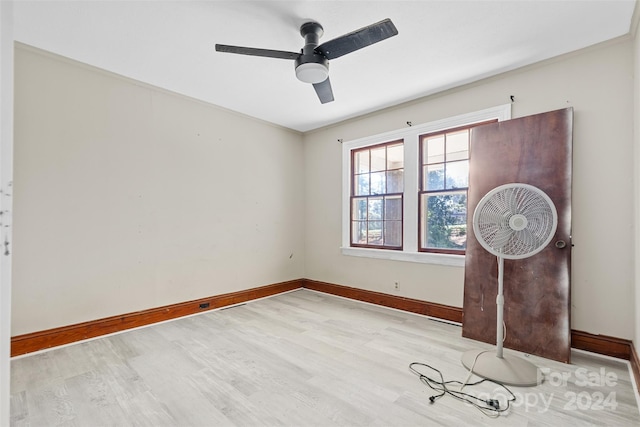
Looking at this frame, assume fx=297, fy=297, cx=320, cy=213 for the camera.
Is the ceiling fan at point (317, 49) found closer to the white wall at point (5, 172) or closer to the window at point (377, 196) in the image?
the white wall at point (5, 172)

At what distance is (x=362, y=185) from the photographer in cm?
443

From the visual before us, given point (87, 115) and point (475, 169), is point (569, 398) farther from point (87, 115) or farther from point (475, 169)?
point (87, 115)

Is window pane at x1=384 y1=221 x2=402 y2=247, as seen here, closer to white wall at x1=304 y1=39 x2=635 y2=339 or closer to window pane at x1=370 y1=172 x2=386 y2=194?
window pane at x1=370 y1=172 x2=386 y2=194

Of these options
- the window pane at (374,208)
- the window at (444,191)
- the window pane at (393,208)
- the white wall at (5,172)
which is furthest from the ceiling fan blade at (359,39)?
the window pane at (374,208)

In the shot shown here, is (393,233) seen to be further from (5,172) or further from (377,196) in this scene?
(5,172)

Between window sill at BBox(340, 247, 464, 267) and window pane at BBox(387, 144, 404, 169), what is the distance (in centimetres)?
116

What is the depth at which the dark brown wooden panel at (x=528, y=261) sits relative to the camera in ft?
8.27

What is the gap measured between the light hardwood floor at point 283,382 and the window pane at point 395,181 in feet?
5.69

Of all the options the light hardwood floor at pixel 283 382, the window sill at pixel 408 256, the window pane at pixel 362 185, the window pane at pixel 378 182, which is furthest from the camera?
the window pane at pixel 362 185

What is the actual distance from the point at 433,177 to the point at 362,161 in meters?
1.16

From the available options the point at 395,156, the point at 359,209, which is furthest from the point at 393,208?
the point at 395,156

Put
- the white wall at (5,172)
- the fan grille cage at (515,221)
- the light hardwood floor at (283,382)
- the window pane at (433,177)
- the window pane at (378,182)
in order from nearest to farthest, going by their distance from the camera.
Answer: the white wall at (5,172) → the light hardwood floor at (283,382) → the fan grille cage at (515,221) → the window pane at (433,177) → the window pane at (378,182)

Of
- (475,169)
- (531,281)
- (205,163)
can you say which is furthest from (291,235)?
(531,281)

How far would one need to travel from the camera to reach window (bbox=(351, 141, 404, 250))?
399cm
